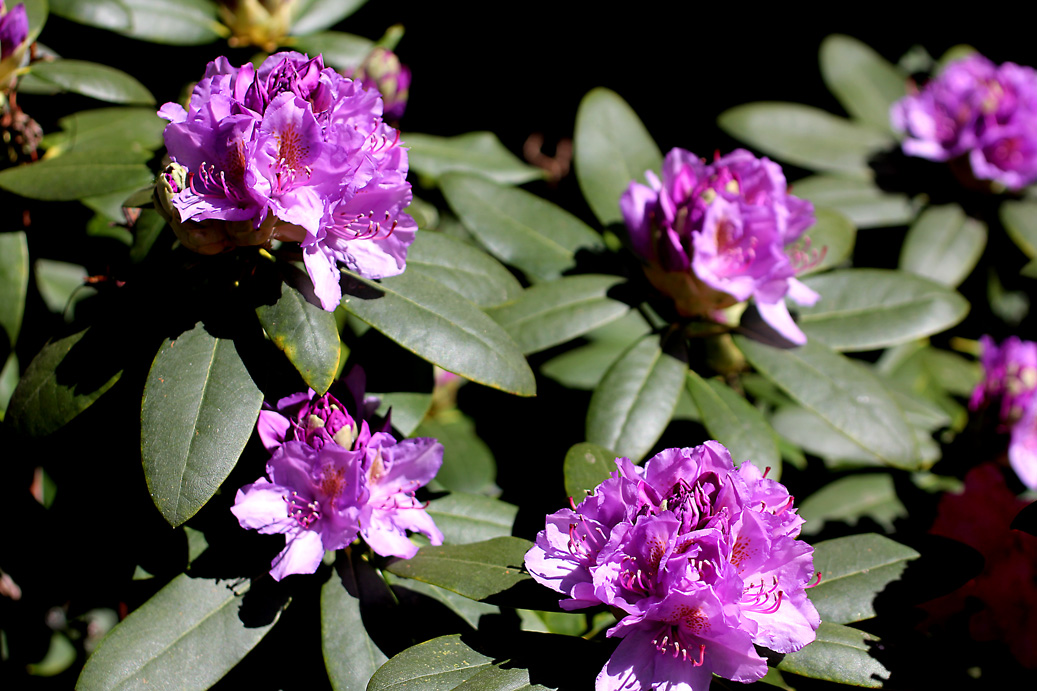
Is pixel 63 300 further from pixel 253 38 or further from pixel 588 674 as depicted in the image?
pixel 588 674

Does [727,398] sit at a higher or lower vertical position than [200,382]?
lower

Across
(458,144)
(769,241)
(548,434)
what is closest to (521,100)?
(458,144)

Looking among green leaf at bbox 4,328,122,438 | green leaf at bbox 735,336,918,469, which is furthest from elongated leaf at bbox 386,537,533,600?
green leaf at bbox 735,336,918,469

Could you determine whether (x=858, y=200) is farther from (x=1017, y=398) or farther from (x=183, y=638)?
(x=183, y=638)

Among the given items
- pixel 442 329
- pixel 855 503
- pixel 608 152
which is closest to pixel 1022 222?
pixel 855 503

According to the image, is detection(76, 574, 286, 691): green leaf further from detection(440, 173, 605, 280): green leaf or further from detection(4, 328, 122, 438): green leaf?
detection(440, 173, 605, 280): green leaf

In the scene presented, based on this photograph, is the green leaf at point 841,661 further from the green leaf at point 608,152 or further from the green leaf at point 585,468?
the green leaf at point 608,152
